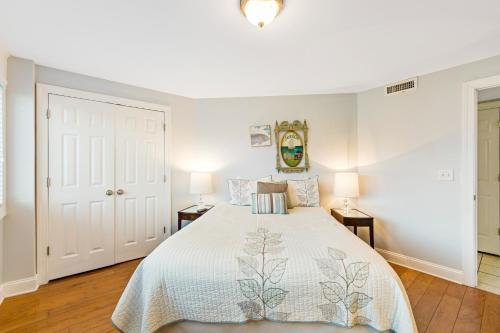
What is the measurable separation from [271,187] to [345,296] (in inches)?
62.7

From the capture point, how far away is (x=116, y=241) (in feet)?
8.78

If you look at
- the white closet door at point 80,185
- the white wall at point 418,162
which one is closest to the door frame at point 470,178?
the white wall at point 418,162

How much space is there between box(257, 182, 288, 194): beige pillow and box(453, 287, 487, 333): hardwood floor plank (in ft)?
5.94

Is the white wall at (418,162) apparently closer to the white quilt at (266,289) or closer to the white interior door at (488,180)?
the white interior door at (488,180)

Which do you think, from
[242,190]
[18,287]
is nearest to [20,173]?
[18,287]

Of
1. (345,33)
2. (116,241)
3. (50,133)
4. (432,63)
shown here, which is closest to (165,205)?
(116,241)

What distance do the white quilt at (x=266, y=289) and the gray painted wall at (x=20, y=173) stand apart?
163 cm

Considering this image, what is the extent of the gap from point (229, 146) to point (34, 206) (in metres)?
2.29

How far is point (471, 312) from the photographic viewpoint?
1755 mm

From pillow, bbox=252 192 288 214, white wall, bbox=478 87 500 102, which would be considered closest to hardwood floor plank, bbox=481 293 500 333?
pillow, bbox=252 192 288 214

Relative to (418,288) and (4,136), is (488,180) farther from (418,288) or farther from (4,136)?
(4,136)

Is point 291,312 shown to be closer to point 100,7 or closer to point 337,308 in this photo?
point 337,308

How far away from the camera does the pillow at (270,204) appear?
245 cm

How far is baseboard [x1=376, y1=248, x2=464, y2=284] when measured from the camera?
7.34ft
